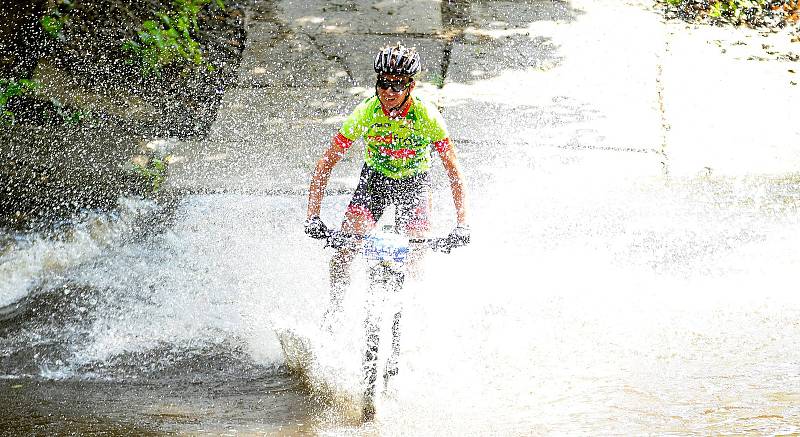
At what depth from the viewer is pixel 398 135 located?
445cm

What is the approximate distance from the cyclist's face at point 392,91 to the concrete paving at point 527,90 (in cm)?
263

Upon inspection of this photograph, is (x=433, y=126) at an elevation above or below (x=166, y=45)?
above

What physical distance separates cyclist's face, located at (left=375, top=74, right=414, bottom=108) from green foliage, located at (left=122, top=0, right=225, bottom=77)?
14.7 ft

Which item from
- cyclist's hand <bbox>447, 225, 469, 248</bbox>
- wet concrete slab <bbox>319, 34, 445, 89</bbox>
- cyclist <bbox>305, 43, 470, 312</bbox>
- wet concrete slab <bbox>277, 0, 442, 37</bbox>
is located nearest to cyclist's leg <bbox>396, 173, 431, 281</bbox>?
cyclist <bbox>305, 43, 470, 312</bbox>

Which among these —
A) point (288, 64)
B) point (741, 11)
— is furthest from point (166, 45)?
point (741, 11)

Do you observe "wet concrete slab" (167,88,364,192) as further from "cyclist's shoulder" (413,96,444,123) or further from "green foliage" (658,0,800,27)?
"green foliage" (658,0,800,27)

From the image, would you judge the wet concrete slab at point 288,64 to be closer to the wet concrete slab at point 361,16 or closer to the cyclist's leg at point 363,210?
the wet concrete slab at point 361,16

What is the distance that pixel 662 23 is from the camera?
9.30 m

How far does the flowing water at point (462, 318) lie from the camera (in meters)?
4.51

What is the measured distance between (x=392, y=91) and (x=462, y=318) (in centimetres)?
190

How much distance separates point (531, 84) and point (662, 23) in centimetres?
228

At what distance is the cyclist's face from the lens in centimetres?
411

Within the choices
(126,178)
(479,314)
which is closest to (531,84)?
(479,314)

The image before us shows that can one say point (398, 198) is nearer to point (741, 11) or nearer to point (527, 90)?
point (527, 90)
